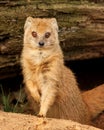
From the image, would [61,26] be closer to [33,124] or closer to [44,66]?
[44,66]

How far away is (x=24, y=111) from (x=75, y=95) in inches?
46.6

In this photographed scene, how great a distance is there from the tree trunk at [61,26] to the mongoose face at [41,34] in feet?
1.93

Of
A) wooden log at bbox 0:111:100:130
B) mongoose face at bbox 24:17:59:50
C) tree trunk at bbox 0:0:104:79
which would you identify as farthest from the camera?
tree trunk at bbox 0:0:104:79

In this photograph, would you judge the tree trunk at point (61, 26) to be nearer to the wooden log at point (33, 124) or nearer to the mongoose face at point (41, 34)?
the mongoose face at point (41, 34)

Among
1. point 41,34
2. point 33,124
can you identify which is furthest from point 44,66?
point 33,124

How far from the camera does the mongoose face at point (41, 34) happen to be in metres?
5.19

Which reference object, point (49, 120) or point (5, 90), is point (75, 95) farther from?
point (5, 90)

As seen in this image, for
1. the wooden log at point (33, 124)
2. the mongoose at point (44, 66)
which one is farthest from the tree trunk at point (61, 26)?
the wooden log at point (33, 124)

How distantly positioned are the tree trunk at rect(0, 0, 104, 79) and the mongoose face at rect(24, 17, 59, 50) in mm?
587

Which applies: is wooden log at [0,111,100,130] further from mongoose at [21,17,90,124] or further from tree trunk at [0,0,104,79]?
tree trunk at [0,0,104,79]

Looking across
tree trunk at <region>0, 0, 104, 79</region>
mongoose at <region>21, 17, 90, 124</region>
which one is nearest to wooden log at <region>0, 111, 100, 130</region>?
mongoose at <region>21, 17, 90, 124</region>

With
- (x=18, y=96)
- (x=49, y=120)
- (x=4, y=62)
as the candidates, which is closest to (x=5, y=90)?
(x=18, y=96)

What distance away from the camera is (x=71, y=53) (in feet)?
21.1

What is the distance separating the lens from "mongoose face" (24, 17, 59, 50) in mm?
5191
